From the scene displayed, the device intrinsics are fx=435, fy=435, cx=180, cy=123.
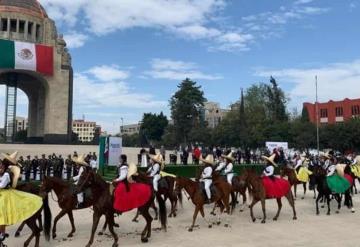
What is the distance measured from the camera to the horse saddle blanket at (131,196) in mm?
12461

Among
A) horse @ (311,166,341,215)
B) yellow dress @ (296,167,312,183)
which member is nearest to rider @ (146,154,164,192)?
horse @ (311,166,341,215)

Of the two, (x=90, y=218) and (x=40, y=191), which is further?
(x=90, y=218)

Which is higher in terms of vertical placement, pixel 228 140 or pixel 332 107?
pixel 332 107

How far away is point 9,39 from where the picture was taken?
64.8 m

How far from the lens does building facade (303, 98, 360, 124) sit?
98.2 meters

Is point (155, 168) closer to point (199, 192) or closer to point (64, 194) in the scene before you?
point (199, 192)

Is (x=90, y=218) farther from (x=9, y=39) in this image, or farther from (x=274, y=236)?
(x=9, y=39)

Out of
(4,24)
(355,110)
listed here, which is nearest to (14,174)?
(4,24)

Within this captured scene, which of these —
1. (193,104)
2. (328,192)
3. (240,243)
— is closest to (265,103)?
(193,104)

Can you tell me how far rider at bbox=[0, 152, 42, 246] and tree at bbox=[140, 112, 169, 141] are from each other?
9821cm

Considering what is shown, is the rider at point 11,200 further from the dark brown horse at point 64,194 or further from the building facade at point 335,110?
the building facade at point 335,110

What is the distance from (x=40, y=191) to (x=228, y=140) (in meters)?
68.4

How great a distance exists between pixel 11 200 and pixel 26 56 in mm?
55620

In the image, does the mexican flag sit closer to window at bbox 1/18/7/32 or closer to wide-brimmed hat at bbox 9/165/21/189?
window at bbox 1/18/7/32
